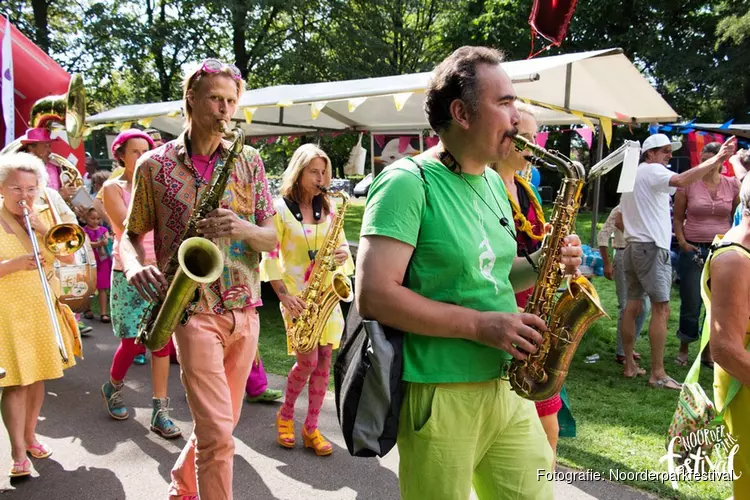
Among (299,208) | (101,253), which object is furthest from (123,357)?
(101,253)

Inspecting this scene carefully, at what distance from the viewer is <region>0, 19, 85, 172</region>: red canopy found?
7480 mm

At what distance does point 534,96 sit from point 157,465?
578 centimetres

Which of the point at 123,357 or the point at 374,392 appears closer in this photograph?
the point at 374,392

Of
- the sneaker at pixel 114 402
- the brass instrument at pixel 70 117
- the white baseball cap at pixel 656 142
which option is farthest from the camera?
the white baseball cap at pixel 656 142

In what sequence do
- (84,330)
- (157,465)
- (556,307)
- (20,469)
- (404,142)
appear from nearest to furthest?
(556,307) → (20,469) → (157,465) → (84,330) → (404,142)

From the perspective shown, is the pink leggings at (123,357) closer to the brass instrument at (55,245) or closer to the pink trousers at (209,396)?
the brass instrument at (55,245)

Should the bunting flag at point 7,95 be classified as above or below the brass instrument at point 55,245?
above

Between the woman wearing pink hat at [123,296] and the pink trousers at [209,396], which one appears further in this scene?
the woman wearing pink hat at [123,296]

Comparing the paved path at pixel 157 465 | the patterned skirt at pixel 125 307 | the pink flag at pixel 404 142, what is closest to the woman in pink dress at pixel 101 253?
the paved path at pixel 157 465

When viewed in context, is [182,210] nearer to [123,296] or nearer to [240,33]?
[123,296]

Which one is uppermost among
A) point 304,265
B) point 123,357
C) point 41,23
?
point 41,23

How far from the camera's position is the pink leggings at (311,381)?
13.4ft

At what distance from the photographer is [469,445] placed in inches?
72.1

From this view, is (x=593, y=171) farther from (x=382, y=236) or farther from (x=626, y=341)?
(x=626, y=341)
